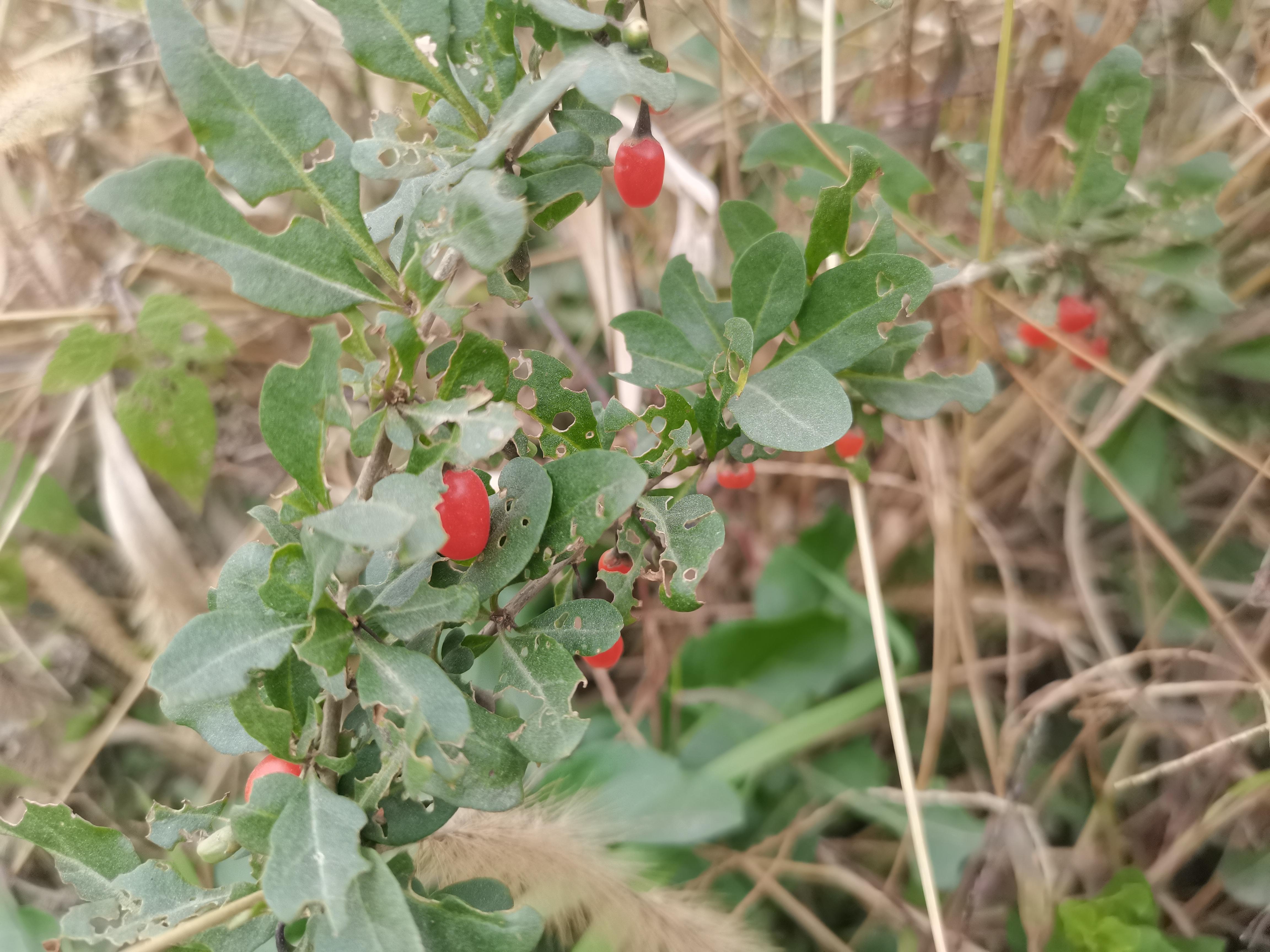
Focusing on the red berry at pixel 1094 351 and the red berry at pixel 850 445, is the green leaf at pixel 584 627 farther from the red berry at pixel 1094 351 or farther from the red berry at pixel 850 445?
the red berry at pixel 1094 351

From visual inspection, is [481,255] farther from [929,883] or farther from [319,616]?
[929,883]

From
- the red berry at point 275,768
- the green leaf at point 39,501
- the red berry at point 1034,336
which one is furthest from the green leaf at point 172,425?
the red berry at point 1034,336

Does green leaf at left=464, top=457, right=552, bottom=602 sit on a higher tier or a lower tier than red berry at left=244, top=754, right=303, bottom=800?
higher

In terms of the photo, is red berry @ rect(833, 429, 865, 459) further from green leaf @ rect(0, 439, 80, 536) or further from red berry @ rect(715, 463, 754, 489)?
green leaf @ rect(0, 439, 80, 536)

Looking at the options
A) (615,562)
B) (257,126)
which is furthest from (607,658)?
(257,126)

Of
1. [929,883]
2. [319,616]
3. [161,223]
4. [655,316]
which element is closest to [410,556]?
[319,616]

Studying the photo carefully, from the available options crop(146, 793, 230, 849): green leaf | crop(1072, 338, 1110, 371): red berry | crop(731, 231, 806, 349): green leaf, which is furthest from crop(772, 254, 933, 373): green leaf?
crop(1072, 338, 1110, 371): red berry
